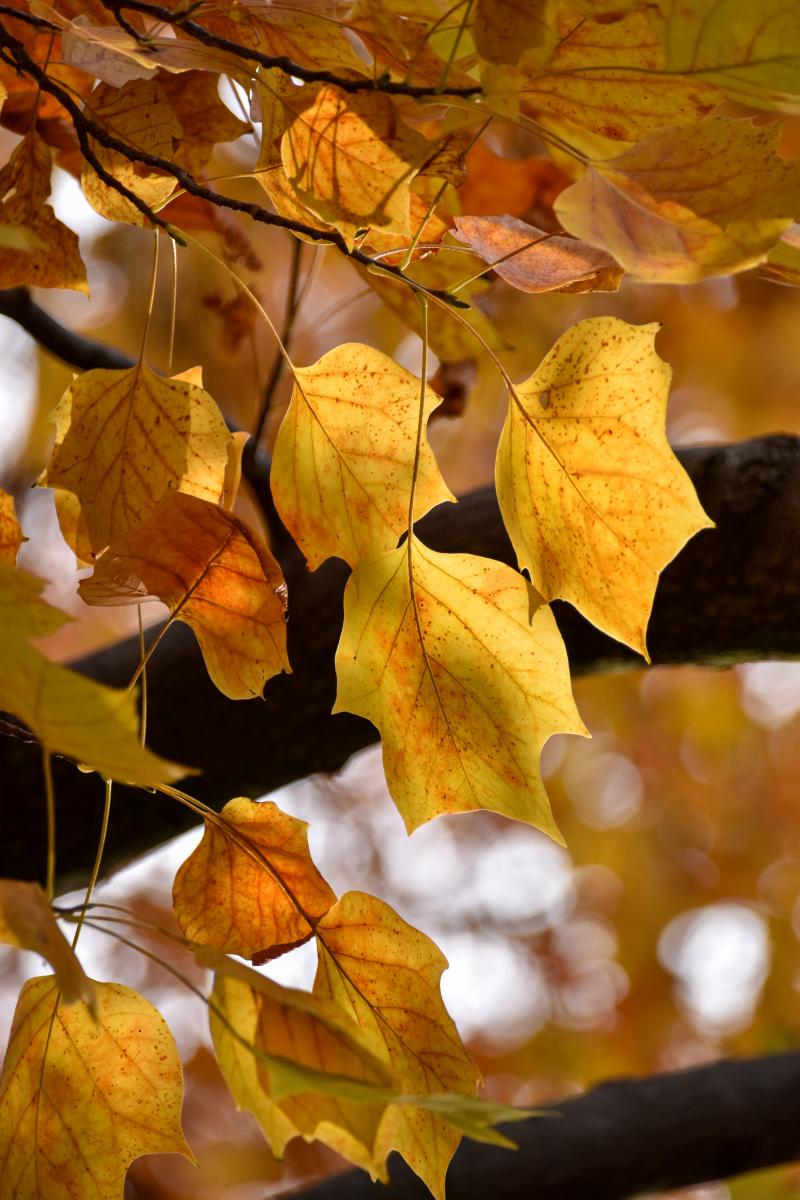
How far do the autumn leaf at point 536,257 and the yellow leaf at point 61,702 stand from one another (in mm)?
217

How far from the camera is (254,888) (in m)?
0.44

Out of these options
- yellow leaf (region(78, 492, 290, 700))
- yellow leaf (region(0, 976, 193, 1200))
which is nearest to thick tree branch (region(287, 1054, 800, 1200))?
yellow leaf (region(0, 976, 193, 1200))

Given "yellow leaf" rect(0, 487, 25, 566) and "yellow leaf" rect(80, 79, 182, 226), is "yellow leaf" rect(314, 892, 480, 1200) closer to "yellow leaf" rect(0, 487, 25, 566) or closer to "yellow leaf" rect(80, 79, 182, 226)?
"yellow leaf" rect(0, 487, 25, 566)

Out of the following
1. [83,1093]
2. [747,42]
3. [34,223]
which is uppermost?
[34,223]

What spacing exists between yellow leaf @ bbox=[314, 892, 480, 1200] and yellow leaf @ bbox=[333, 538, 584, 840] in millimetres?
47

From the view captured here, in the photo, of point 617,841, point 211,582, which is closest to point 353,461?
point 211,582

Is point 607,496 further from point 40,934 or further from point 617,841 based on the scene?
point 617,841

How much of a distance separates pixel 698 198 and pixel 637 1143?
45.7 inches

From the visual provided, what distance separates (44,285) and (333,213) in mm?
202

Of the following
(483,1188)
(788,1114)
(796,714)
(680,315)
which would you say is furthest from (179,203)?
(796,714)

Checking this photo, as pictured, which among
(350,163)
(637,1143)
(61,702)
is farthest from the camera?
(637,1143)

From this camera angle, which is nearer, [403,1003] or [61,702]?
[61,702]

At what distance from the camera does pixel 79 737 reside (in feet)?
0.91

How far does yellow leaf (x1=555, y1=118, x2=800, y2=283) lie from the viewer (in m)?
0.31
